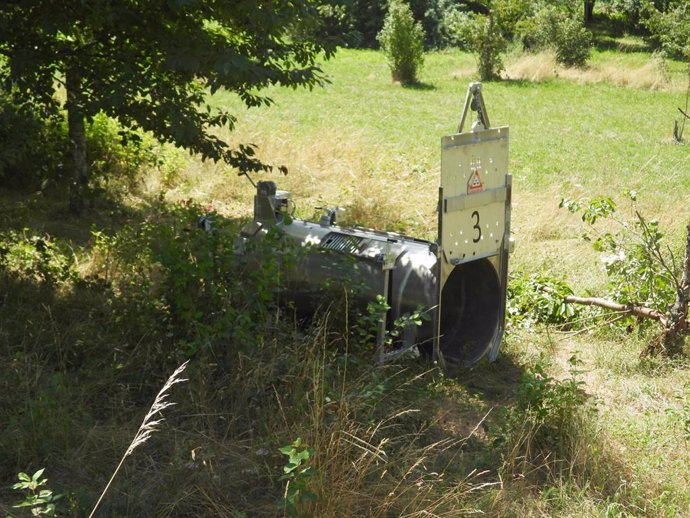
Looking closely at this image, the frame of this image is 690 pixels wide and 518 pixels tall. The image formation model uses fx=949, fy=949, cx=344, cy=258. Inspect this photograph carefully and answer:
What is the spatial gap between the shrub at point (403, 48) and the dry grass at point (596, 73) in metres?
3.06

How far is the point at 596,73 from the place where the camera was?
1040 inches

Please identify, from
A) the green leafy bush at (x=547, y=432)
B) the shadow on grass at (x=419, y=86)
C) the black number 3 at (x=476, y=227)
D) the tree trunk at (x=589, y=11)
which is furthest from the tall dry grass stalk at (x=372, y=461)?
the tree trunk at (x=589, y=11)

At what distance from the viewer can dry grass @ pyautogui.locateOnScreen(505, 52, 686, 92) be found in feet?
81.2

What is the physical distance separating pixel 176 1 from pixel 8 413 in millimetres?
2409

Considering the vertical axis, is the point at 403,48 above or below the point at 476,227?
above

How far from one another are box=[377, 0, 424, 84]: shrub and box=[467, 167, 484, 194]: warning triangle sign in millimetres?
19876

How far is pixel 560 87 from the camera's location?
80.5 ft

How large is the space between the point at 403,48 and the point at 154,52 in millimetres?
19166

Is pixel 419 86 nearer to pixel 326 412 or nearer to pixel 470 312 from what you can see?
pixel 470 312

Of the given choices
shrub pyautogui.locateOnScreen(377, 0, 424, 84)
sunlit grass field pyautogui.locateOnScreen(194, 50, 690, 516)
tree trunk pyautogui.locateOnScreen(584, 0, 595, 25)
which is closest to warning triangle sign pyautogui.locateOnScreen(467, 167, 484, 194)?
sunlit grass field pyautogui.locateOnScreen(194, 50, 690, 516)

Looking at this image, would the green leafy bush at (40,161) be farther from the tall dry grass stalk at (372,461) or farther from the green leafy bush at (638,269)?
the tall dry grass stalk at (372,461)

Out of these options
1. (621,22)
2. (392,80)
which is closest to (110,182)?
(392,80)

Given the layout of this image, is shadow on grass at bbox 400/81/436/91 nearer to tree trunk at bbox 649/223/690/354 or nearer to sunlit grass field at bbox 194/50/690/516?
sunlit grass field at bbox 194/50/690/516

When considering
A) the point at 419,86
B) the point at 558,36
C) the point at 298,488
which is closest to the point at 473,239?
the point at 298,488
